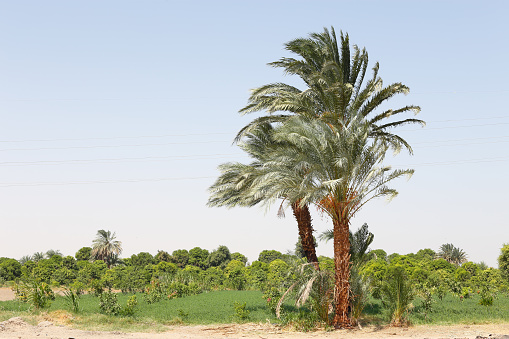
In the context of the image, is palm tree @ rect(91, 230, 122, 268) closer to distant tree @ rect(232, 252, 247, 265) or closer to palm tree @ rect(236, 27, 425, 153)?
distant tree @ rect(232, 252, 247, 265)

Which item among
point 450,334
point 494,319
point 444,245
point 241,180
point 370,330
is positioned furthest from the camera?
point 444,245

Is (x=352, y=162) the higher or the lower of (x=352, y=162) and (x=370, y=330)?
the higher

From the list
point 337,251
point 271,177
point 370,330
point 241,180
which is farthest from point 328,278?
point 241,180

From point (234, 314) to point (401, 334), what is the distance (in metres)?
6.62

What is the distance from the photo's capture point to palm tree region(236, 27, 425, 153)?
56.6 feet

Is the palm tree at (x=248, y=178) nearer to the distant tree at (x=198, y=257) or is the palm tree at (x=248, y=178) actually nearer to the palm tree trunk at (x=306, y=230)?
the palm tree trunk at (x=306, y=230)

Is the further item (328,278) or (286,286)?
(286,286)

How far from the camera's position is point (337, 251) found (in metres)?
16.1

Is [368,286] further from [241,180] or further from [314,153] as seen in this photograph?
[241,180]

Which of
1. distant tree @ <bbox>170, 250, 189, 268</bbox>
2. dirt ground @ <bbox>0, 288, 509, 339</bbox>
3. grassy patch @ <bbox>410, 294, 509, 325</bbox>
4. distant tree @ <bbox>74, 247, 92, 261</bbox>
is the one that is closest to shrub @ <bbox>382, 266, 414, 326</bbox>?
dirt ground @ <bbox>0, 288, 509, 339</bbox>

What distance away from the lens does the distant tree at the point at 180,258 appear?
5903 cm

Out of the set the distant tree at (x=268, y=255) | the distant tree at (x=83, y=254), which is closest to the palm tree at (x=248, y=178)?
the distant tree at (x=268, y=255)

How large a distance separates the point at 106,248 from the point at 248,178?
4551 cm

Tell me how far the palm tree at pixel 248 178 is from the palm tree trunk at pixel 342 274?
3942 millimetres
